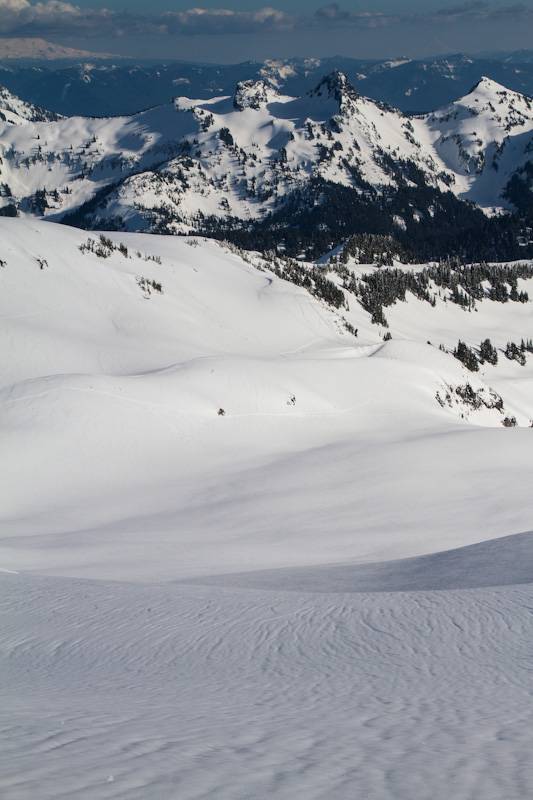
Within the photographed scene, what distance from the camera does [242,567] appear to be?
35.2 ft

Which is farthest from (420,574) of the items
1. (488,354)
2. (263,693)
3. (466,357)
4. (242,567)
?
(488,354)

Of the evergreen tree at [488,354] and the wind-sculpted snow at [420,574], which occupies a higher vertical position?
the evergreen tree at [488,354]

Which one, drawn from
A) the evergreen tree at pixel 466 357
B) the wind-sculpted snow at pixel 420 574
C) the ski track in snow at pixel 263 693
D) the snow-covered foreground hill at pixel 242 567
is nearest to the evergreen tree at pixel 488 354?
the evergreen tree at pixel 466 357

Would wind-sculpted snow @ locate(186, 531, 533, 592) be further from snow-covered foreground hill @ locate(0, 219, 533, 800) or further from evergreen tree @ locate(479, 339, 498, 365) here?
evergreen tree @ locate(479, 339, 498, 365)

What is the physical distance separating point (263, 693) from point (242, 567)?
5696 mm

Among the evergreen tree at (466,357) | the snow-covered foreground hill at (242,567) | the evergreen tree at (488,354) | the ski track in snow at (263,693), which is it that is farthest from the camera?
the evergreen tree at (488,354)

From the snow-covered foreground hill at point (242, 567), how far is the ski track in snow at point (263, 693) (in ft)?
0.08

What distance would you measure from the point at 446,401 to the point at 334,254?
6268 centimetres

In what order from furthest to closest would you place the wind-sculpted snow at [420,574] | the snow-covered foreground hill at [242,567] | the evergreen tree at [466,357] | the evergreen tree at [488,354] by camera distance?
the evergreen tree at [488,354] → the evergreen tree at [466,357] → the wind-sculpted snow at [420,574] → the snow-covered foreground hill at [242,567]

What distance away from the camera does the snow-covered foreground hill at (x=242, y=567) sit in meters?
3.57

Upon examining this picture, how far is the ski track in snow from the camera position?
10.5ft

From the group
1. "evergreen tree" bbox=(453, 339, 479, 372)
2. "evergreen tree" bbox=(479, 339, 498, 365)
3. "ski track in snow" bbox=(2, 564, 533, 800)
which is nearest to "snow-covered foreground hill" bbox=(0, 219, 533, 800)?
"ski track in snow" bbox=(2, 564, 533, 800)

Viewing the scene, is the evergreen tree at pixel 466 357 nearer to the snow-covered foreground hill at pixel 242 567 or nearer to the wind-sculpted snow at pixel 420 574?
the snow-covered foreground hill at pixel 242 567

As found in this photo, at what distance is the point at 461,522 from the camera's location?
13500 millimetres
